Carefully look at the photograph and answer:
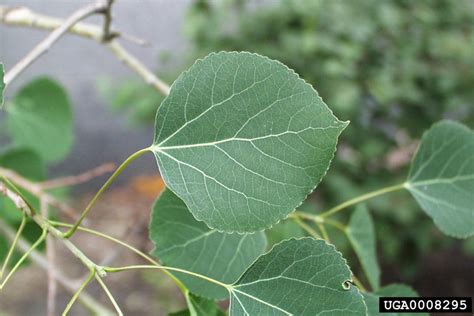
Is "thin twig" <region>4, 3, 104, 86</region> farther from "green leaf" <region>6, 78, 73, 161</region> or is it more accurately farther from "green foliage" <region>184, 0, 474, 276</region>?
"green foliage" <region>184, 0, 474, 276</region>

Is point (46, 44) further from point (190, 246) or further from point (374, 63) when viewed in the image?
point (374, 63)

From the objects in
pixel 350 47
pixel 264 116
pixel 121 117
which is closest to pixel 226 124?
pixel 264 116

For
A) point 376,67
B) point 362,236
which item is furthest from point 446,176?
point 376,67

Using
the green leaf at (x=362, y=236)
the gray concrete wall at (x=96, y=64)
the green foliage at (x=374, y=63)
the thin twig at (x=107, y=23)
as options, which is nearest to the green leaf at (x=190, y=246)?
the green leaf at (x=362, y=236)

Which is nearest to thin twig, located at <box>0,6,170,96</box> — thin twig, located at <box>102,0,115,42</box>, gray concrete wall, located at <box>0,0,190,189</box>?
thin twig, located at <box>102,0,115,42</box>

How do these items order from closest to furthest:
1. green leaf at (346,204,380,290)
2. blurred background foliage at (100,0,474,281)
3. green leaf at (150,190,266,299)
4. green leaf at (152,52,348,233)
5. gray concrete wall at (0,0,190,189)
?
green leaf at (152,52,348,233) < green leaf at (150,190,266,299) < green leaf at (346,204,380,290) < blurred background foliage at (100,0,474,281) < gray concrete wall at (0,0,190,189)

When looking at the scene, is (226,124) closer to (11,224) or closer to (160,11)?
(11,224)
